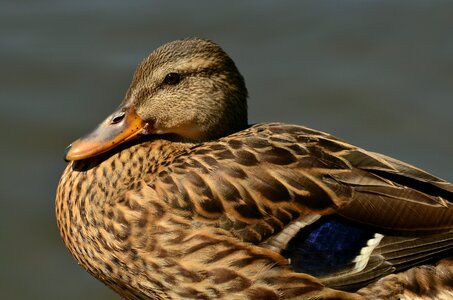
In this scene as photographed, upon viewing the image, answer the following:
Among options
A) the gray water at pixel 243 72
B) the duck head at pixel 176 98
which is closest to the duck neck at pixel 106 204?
the duck head at pixel 176 98

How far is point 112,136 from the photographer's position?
6105 mm

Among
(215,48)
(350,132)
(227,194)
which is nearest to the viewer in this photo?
(227,194)

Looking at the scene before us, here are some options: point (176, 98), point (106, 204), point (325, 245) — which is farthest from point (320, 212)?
point (106, 204)

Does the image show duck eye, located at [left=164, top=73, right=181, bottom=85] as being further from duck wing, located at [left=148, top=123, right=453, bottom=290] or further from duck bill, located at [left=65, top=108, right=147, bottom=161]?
duck wing, located at [left=148, top=123, right=453, bottom=290]

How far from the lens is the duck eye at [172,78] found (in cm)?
605

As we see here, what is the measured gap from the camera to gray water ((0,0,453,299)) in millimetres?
7758

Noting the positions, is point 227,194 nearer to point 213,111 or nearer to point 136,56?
point 213,111

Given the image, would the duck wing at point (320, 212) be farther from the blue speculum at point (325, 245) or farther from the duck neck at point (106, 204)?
the duck neck at point (106, 204)

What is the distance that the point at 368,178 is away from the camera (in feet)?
19.0

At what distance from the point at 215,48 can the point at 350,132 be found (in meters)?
2.38

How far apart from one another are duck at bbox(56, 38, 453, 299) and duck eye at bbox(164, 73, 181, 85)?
0.16 feet

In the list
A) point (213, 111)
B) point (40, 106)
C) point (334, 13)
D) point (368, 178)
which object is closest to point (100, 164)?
point (213, 111)

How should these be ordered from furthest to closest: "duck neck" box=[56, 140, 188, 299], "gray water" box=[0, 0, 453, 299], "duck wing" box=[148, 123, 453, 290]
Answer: "gray water" box=[0, 0, 453, 299] < "duck neck" box=[56, 140, 188, 299] < "duck wing" box=[148, 123, 453, 290]

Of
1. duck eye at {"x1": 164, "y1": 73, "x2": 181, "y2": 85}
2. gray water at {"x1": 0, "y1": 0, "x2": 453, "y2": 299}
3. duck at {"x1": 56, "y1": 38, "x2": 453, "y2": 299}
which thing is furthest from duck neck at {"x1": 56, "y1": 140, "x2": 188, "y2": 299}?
gray water at {"x1": 0, "y1": 0, "x2": 453, "y2": 299}
